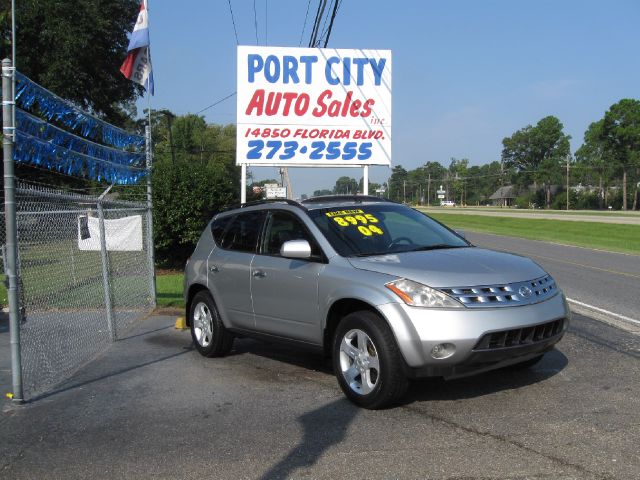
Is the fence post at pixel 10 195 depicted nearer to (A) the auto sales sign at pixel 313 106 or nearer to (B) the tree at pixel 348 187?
(A) the auto sales sign at pixel 313 106

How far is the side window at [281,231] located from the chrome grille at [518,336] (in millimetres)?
1976

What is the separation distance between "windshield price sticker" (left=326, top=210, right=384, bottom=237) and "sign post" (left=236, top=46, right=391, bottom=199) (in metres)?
6.42

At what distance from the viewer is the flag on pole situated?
33.8 feet

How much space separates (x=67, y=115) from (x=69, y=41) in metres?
25.7

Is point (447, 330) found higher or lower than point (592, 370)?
higher

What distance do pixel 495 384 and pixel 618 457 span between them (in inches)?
66.3

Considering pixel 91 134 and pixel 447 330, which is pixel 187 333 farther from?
pixel 447 330

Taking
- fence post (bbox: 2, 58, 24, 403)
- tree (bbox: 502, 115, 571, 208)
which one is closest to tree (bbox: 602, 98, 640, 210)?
tree (bbox: 502, 115, 571, 208)

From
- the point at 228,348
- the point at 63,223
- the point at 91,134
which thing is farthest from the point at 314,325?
the point at 91,134

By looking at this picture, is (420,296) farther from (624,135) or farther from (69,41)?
(624,135)

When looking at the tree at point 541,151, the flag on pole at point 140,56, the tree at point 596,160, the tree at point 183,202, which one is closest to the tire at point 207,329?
the flag on pole at point 140,56

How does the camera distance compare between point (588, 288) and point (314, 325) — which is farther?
point (588, 288)

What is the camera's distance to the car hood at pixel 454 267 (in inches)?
194

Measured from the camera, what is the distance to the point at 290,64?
12.4 metres
